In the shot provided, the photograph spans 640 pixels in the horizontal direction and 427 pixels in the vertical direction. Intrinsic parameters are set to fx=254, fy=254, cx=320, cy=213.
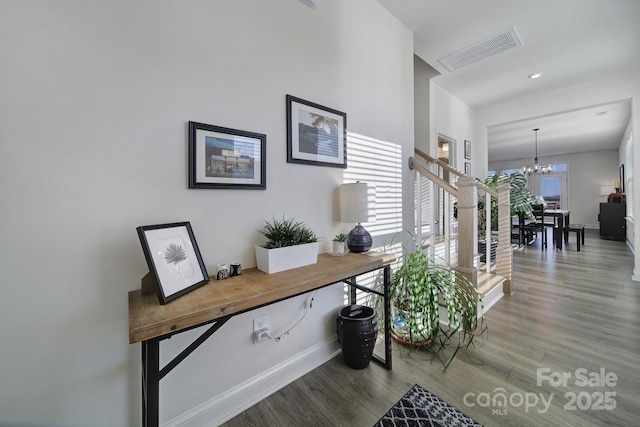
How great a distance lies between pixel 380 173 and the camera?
2287 millimetres

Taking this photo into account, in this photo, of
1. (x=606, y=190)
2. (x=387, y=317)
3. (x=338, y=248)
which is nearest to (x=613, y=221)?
(x=606, y=190)

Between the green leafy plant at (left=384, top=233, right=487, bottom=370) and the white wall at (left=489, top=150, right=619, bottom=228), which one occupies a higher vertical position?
the white wall at (left=489, top=150, right=619, bottom=228)

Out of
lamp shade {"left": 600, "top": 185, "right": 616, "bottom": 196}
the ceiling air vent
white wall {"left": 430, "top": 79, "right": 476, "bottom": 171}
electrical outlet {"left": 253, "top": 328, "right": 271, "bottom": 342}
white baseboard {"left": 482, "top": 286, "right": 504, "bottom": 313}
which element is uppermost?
the ceiling air vent

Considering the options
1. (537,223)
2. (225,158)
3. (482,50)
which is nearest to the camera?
(225,158)

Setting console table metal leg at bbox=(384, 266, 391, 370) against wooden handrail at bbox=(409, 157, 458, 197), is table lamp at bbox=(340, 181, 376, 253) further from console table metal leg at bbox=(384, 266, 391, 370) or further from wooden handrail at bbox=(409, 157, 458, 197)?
wooden handrail at bbox=(409, 157, 458, 197)

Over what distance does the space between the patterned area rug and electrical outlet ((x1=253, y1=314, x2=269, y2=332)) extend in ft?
2.57

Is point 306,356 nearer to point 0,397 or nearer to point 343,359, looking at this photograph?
point 343,359

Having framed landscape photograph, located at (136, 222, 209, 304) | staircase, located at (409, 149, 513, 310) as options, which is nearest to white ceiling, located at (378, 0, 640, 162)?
staircase, located at (409, 149, 513, 310)

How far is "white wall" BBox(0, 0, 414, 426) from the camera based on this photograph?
919mm

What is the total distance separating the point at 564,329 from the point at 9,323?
11.7ft

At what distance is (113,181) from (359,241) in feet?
4.56

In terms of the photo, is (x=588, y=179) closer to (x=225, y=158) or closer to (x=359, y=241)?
(x=359, y=241)

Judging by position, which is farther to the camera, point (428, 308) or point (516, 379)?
point (428, 308)

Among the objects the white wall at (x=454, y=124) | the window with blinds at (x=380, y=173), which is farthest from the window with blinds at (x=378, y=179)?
the white wall at (x=454, y=124)
